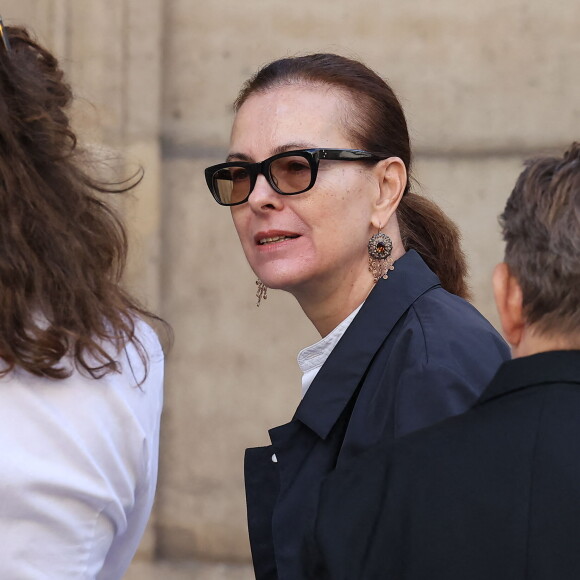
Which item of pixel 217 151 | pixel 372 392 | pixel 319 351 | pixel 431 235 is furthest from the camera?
pixel 217 151

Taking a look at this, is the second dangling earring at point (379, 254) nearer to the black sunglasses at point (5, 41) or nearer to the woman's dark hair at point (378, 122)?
the woman's dark hair at point (378, 122)

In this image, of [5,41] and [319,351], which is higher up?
[5,41]

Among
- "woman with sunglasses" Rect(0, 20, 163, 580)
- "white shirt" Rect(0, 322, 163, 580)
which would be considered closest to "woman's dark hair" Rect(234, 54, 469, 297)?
"woman with sunglasses" Rect(0, 20, 163, 580)

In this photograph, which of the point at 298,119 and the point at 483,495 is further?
the point at 298,119

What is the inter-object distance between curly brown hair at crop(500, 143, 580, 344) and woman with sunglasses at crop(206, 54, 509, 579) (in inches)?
20.8

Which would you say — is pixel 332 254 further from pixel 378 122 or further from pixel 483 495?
pixel 483 495

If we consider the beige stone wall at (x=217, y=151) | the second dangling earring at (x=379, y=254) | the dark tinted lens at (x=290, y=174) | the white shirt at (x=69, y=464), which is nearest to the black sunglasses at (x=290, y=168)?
the dark tinted lens at (x=290, y=174)

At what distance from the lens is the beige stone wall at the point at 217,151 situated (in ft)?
Result: 14.2

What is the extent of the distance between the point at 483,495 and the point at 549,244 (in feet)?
1.09

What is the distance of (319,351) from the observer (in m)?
2.27

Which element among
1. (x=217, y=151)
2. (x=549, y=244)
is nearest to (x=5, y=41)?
(x=549, y=244)

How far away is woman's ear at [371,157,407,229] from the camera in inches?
91.8

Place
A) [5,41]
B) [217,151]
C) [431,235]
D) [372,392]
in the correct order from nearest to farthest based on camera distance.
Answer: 1. [5,41]
2. [372,392]
3. [431,235]
4. [217,151]

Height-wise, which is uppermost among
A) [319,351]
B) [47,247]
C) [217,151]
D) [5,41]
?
[5,41]
